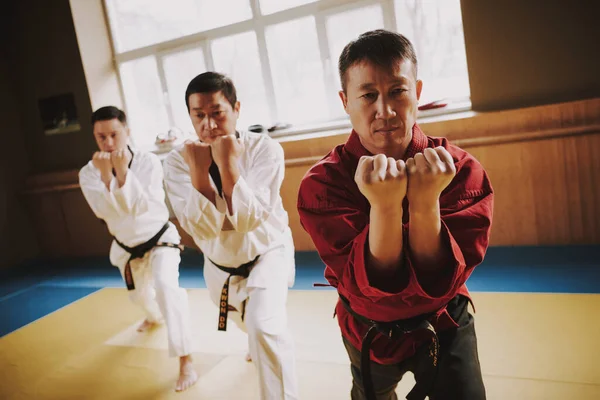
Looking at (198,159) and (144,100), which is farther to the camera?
(144,100)

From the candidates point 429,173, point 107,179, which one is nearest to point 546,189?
point 429,173

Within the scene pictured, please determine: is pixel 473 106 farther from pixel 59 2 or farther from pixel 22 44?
pixel 22 44

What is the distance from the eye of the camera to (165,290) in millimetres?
2984

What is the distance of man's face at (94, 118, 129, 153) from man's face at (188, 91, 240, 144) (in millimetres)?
1243

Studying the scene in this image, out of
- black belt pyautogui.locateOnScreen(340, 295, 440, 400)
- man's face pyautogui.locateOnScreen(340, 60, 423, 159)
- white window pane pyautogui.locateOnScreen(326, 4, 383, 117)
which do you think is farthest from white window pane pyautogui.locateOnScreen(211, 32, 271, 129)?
black belt pyautogui.locateOnScreen(340, 295, 440, 400)

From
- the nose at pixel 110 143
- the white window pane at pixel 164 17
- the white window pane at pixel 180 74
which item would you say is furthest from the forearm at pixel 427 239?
the white window pane at pixel 180 74

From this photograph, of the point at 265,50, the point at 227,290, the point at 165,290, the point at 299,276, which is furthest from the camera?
the point at 265,50

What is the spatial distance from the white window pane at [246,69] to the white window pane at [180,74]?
0.28 metres

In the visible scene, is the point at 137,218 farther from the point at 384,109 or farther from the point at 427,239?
the point at 427,239

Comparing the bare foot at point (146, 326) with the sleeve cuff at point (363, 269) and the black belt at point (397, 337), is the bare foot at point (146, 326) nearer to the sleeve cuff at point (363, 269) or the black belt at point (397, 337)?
the black belt at point (397, 337)

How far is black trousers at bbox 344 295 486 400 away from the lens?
1427 millimetres

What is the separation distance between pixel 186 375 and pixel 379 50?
7.59ft

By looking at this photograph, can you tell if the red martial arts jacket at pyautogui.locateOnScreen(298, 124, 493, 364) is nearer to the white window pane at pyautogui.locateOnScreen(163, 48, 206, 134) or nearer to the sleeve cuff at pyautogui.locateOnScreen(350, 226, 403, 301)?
the sleeve cuff at pyautogui.locateOnScreen(350, 226, 403, 301)

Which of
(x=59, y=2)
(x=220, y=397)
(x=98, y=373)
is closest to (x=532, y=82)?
(x=220, y=397)
